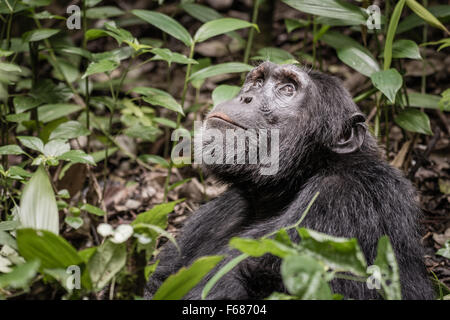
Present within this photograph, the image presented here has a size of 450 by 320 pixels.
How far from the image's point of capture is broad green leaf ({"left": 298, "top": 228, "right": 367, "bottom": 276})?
8.95 feet

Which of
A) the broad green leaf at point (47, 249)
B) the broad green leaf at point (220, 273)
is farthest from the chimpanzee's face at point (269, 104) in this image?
the broad green leaf at point (47, 249)

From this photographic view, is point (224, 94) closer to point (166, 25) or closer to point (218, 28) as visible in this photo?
point (218, 28)

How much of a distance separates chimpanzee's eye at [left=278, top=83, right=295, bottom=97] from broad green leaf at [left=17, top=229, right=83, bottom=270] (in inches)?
95.2

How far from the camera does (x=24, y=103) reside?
558 centimetres

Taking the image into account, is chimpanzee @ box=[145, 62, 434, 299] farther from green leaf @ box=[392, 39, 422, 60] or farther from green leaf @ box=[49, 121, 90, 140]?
→ green leaf @ box=[49, 121, 90, 140]

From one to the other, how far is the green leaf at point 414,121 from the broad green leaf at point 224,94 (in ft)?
6.20

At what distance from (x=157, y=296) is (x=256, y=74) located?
258 cm

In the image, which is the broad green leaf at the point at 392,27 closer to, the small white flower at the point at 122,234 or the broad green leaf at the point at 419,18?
the broad green leaf at the point at 419,18

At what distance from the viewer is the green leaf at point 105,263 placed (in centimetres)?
296

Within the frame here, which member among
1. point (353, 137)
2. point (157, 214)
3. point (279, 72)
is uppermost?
point (279, 72)

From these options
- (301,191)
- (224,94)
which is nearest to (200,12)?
(224,94)

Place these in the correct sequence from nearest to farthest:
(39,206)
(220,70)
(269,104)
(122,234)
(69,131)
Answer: (122,234), (39,206), (269,104), (220,70), (69,131)

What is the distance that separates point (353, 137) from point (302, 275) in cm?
205
